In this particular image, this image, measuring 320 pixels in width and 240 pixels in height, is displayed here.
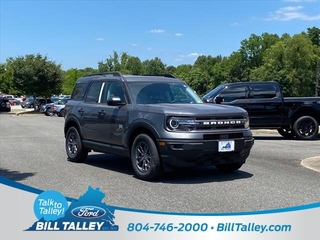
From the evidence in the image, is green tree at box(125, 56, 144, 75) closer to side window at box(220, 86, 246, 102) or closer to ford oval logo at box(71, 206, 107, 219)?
side window at box(220, 86, 246, 102)

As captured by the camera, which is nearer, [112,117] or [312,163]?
[112,117]

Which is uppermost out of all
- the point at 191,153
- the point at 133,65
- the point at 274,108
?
the point at 133,65

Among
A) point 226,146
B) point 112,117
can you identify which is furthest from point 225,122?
point 112,117

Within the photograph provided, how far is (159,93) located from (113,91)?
0.98 m

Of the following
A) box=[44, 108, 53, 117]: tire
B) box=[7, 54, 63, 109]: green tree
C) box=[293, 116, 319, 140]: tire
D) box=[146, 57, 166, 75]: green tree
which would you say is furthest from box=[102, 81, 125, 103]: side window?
box=[146, 57, 166, 75]: green tree

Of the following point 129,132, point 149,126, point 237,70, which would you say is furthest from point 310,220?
point 237,70

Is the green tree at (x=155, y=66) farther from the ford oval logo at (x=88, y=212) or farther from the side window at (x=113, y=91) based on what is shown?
the ford oval logo at (x=88, y=212)

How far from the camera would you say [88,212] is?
4.34 metres

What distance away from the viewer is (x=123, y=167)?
9.23m

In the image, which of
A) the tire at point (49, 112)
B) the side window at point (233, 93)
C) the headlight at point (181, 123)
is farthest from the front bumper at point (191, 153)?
the tire at point (49, 112)

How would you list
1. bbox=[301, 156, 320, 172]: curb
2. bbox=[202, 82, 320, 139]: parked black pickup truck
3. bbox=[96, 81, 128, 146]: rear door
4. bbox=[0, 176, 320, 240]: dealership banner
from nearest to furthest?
bbox=[0, 176, 320, 240]: dealership banner → bbox=[96, 81, 128, 146]: rear door → bbox=[301, 156, 320, 172]: curb → bbox=[202, 82, 320, 139]: parked black pickup truck

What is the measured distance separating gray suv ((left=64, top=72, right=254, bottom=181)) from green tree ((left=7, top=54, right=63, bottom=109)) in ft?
118

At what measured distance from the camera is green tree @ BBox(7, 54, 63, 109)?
143ft

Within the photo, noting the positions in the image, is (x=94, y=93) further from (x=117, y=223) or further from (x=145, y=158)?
(x=117, y=223)
